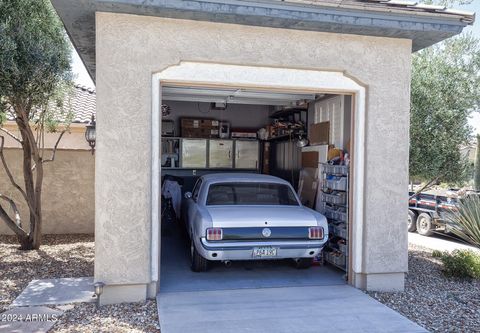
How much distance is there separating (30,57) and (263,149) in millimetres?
7741

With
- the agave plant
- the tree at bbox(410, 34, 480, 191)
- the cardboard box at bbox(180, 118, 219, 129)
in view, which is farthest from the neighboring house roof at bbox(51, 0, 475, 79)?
the cardboard box at bbox(180, 118, 219, 129)

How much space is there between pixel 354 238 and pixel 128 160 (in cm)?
344

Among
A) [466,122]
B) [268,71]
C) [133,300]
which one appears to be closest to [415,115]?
[466,122]

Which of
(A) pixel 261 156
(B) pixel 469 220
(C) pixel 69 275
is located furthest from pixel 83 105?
(B) pixel 469 220

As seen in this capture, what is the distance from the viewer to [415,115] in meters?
8.37

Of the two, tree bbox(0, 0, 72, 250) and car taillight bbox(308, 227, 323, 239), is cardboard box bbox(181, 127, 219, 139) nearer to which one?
tree bbox(0, 0, 72, 250)

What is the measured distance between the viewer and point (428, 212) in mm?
12977

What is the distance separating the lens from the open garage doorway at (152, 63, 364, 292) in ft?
19.8

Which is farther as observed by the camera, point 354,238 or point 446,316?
point 354,238

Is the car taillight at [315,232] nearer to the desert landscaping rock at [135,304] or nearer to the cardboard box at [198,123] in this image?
the desert landscaping rock at [135,304]

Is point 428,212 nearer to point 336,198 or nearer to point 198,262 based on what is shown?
point 336,198

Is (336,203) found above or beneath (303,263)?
above

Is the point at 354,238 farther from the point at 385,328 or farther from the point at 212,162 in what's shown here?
the point at 212,162

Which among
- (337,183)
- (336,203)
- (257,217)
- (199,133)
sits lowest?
(257,217)
